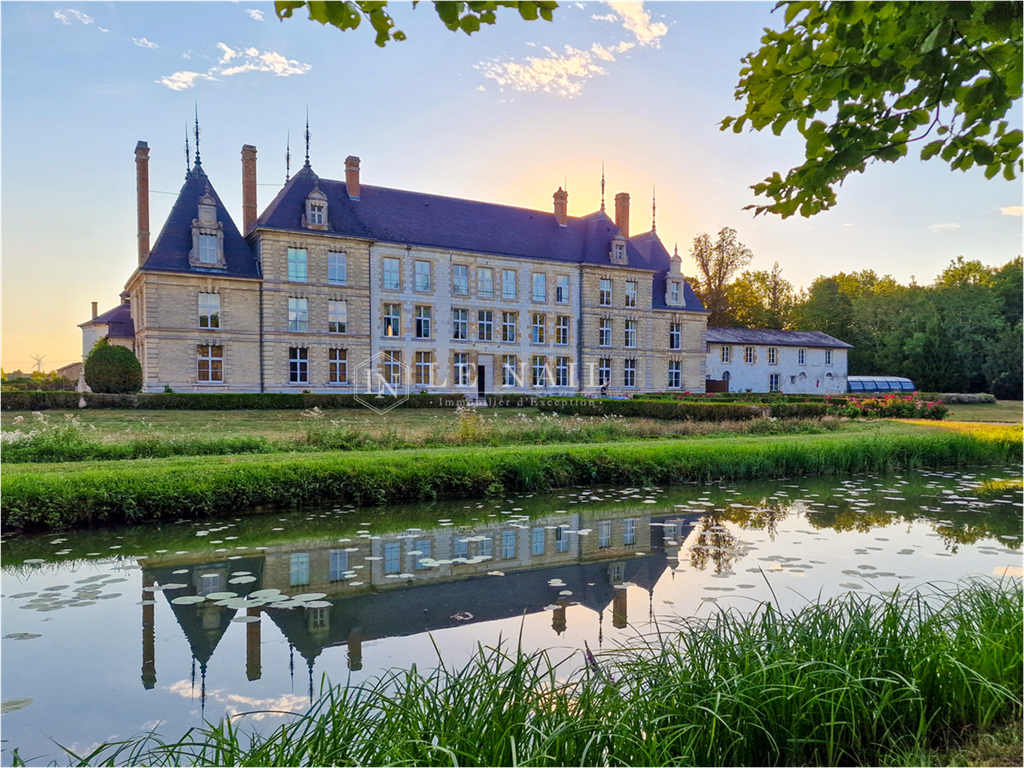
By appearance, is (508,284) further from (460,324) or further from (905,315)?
(905,315)

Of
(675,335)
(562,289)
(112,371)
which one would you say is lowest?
(112,371)

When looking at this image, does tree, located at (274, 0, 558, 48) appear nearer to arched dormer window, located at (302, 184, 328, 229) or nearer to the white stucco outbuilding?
arched dormer window, located at (302, 184, 328, 229)

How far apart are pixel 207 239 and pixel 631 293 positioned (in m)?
21.9

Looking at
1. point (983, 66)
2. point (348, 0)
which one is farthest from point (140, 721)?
point (983, 66)

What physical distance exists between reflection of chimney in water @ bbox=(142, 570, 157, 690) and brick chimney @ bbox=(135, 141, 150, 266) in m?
31.0

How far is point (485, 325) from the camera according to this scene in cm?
3397

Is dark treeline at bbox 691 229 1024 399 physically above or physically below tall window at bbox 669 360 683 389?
above

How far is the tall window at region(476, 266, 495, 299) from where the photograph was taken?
33656 millimetres

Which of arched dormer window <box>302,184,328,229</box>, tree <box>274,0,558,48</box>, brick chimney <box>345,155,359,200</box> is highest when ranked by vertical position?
brick chimney <box>345,155,359,200</box>

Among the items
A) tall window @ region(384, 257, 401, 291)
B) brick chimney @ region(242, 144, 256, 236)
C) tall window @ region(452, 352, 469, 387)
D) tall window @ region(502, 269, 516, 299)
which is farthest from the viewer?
tall window @ region(502, 269, 516, 299)

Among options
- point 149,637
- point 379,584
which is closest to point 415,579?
point 379,584

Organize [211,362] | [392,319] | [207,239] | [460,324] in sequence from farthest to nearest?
[460,324] → [392,319] → [211,362] → [207,239]

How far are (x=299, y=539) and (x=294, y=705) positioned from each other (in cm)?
366

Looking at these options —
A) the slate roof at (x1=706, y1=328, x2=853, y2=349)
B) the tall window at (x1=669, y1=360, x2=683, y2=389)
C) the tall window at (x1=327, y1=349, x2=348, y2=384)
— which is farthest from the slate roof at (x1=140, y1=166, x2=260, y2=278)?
the slate roof at (x1=706, y1=328, x2=853, y2=349)
